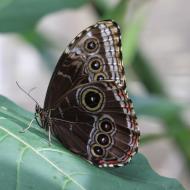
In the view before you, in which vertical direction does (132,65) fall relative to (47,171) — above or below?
above

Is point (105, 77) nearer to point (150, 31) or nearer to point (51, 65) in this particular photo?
point (51, 65)

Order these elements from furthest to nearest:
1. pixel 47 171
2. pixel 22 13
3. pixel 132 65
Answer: pixel 132 65
pixel 22 13
pixel 47 171

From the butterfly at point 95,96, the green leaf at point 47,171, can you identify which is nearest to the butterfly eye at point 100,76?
the butterfly at point 95,96

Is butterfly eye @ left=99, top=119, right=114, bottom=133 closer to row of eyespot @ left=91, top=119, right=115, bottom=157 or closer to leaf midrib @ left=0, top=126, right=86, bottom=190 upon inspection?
row of eyespot @ left=91, top=119, right=115, bottom=157

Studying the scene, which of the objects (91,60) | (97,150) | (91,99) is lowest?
(97,150)

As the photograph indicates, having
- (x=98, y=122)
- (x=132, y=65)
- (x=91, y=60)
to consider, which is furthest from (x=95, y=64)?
(x=132, y=65)

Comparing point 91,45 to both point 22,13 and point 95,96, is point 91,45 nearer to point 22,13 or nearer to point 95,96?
point 95,96

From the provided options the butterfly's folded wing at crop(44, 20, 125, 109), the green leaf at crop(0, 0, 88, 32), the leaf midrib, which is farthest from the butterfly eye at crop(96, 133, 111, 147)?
the green leaf at crop(0, 0, 88, 32)
